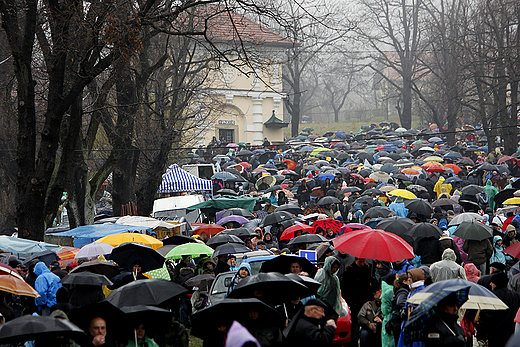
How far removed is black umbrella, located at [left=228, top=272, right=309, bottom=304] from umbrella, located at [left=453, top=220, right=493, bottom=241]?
18.2 feet

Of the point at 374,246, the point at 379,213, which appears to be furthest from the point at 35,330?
the point at 379,213

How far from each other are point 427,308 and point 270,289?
193 cm

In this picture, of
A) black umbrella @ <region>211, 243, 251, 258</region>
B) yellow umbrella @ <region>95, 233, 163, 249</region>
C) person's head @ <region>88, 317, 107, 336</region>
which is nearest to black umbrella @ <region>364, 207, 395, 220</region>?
black umbrella @ <region>211, 243, 251, 258</region>

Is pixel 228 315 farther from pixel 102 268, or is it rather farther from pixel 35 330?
pixel 102 268

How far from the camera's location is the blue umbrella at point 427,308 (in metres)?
5.54

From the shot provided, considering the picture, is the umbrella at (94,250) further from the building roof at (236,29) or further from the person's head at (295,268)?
the building roof at (236,29)

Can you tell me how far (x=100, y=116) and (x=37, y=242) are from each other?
6757 mm

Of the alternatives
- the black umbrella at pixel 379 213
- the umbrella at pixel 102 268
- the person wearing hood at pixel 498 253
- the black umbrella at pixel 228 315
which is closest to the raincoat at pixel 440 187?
the black umbrella at pixel 379 213

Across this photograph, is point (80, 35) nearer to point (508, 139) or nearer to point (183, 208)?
point (183, 208)

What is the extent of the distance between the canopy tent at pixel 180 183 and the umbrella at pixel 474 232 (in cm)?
1556

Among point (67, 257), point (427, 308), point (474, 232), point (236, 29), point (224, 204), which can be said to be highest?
point (236, 29)

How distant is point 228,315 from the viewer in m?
5.76

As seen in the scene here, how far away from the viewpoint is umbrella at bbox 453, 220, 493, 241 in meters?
11.2

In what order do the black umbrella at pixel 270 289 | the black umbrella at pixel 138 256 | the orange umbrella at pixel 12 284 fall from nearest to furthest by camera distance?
the black umbrella at pixel 270 289 → the orange umbrella at pixel 12 284 → the black umbrella at pixel 138 256
